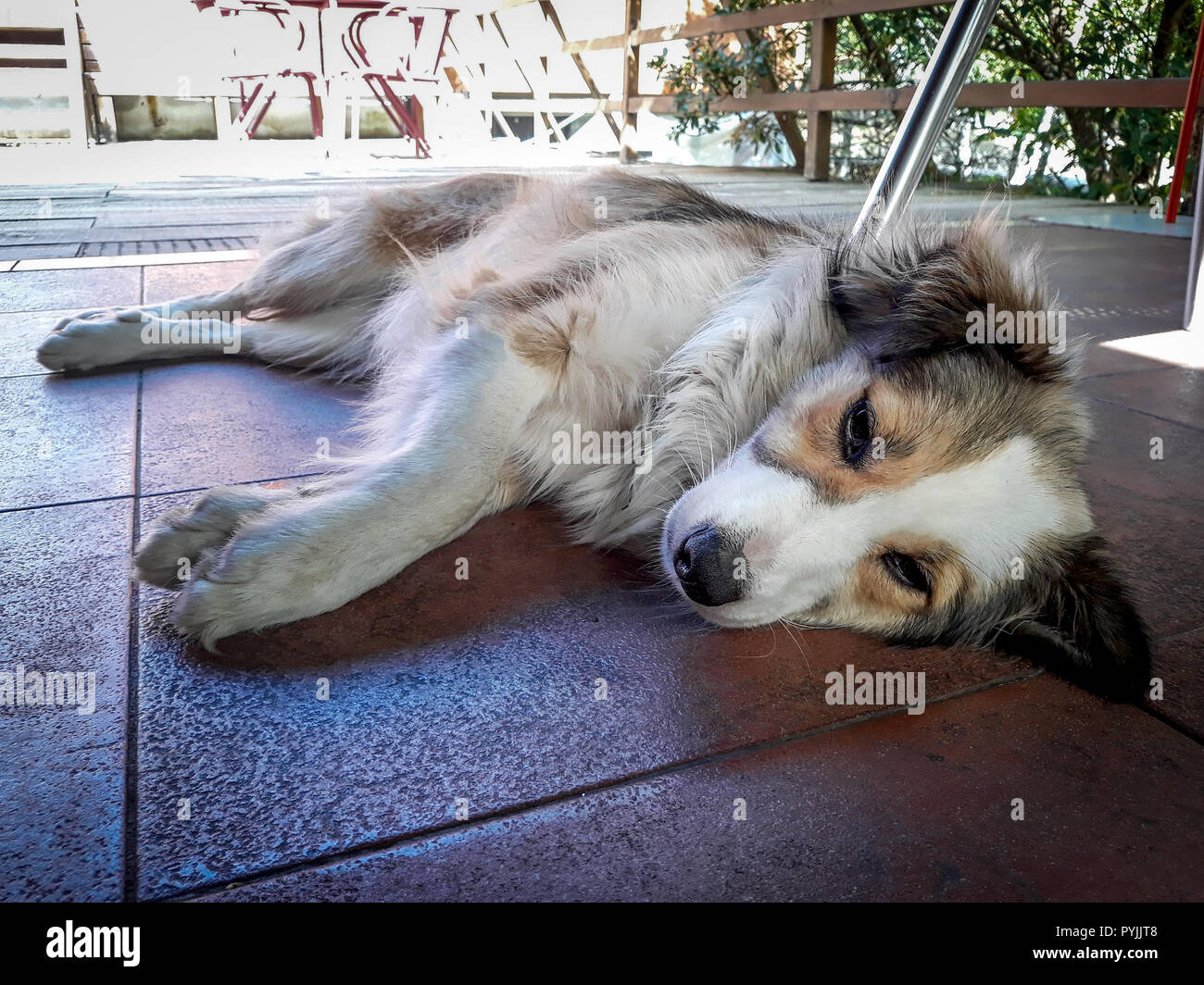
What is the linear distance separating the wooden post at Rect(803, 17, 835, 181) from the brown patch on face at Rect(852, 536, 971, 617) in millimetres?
7889

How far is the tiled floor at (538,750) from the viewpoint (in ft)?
3.65

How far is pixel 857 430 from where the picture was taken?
5.63 feet

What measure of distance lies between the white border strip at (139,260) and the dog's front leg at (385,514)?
2.75 m

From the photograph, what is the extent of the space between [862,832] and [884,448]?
70cm

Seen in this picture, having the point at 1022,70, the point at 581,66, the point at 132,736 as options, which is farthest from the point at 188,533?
the point at 581,66

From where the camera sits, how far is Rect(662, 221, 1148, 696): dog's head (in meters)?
1.61

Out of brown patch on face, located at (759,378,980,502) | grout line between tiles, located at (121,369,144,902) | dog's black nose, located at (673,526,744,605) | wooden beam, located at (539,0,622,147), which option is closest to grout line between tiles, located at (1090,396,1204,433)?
brown patch on face, located at (759,378,980,502)

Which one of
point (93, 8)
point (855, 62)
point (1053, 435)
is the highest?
point (93, 8)

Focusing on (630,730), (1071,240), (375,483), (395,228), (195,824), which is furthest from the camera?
(1071,240)

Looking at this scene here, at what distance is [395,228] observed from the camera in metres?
3.13

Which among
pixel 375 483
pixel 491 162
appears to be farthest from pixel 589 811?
pixel 491 162

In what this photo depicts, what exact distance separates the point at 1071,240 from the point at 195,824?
5842 millimetres

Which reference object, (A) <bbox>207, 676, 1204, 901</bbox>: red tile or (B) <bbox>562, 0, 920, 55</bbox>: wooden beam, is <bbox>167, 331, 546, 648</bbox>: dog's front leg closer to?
(A) <bbox>207, 676, 1204, 901</bbox>: red tile
